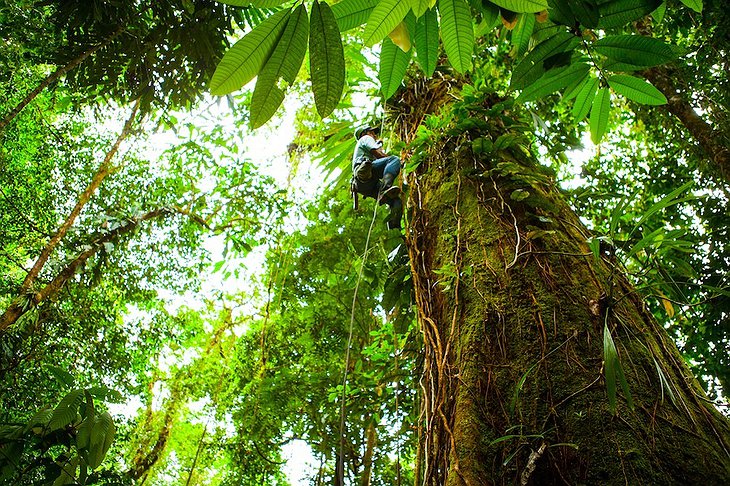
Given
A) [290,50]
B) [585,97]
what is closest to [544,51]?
[585,97]

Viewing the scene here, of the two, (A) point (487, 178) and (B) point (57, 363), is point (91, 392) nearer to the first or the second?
(A) point (487, 178)

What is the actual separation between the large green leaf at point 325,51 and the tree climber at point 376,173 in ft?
4.64

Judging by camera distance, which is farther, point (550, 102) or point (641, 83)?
point (550, 102)

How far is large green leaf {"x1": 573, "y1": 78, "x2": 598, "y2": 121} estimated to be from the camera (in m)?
1.03

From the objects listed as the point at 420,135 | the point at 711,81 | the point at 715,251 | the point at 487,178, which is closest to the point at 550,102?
the point at 711,81

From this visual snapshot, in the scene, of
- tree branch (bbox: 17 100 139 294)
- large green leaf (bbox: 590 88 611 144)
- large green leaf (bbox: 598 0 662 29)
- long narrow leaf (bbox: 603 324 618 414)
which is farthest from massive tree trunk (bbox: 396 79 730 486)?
tree branch (bbox: 17 100 139 294)

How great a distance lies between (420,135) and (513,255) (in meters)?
0.82

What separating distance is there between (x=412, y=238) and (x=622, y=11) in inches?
39.0

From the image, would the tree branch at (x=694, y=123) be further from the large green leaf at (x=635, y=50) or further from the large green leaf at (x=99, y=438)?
the large green leaf at (x=99, y=438)

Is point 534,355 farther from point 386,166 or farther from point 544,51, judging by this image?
point 386,166

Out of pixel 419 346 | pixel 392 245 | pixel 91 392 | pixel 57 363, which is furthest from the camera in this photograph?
pixel 57 363

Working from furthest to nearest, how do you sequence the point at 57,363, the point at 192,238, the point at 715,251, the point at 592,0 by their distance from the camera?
the point at 192,238
the point at 57,363
the point at 715,251
the point at 592,0

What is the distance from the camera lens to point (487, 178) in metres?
1.59

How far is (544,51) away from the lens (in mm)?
925
